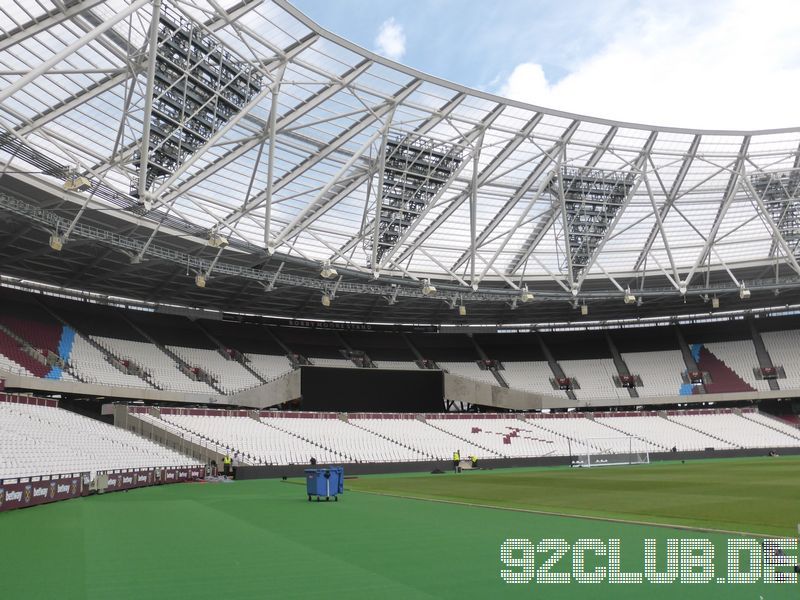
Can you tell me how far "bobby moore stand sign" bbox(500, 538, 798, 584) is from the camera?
26.0ft

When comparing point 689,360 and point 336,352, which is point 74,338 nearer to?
point 336,352

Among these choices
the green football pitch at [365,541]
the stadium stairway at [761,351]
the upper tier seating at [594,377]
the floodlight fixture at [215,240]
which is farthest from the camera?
the upper tier seating at [594,377]

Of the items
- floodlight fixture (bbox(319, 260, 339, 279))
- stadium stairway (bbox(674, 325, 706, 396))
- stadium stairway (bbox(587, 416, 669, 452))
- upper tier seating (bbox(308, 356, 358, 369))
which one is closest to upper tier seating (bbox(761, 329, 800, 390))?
stadium stairway (bbox(674, 325, 706, 396))

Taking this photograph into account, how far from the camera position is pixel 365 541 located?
1163cm

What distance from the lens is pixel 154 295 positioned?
5772 centimetres

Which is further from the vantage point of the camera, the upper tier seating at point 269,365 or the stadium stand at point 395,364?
the stadium stand at point 395,364

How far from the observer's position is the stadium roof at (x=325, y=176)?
2930cm

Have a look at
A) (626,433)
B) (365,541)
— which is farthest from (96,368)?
A: (365,541)

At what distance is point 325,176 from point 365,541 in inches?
1252

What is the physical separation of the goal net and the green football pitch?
26286mm

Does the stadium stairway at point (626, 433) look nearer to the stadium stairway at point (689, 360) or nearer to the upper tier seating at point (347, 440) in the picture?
the stadium stairway at point (689, 360)

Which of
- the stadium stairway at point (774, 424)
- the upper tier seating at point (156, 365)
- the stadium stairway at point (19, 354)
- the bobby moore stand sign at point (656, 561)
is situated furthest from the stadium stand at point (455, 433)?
the bobby moore stand sign at point (656, 561)

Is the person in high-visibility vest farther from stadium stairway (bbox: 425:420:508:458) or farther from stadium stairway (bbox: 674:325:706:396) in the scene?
stadium stairway (bbox: 674:325:706:396)

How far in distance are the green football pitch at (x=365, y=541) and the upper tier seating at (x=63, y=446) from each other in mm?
4118
